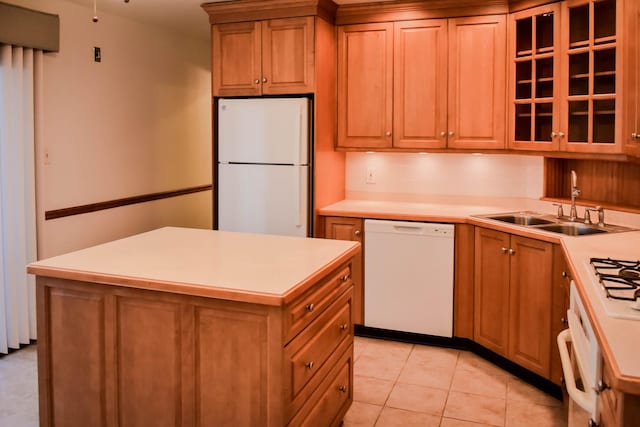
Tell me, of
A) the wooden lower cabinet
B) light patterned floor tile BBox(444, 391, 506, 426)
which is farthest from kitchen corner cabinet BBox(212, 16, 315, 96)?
light patterned floor tile BBox(444, 391, 506, 426)

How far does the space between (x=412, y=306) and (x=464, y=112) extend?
139 cm

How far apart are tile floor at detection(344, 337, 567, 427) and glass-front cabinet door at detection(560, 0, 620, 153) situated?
4.72 feet

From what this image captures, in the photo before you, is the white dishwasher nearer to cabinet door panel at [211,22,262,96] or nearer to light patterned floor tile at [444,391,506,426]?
light patterned floor tile at [444,391,506,426]

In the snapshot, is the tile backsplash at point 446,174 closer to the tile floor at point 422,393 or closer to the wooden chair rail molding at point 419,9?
the wooden chair rail molding at point 419,9

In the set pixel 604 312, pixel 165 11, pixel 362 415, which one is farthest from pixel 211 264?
pixel 165 11

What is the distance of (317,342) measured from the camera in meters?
2.43

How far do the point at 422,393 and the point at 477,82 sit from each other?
211 cm

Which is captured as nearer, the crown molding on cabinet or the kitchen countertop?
the kitchen countertop

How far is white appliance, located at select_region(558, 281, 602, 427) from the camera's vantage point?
1660 mm

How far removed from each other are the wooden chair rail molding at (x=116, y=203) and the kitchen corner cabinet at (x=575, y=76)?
2986 mm

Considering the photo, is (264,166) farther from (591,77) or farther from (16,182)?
(591,77)

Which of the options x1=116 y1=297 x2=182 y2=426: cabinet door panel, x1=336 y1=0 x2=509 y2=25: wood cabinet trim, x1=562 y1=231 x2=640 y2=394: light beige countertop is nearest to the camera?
x1=562 y1=231 x2=640 y2=394: light beige countertop

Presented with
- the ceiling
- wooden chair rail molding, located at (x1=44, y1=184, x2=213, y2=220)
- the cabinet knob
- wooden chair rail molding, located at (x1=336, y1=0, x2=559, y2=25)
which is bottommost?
the cabinet knob

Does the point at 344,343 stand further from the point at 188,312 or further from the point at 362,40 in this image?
the point at 362,40
